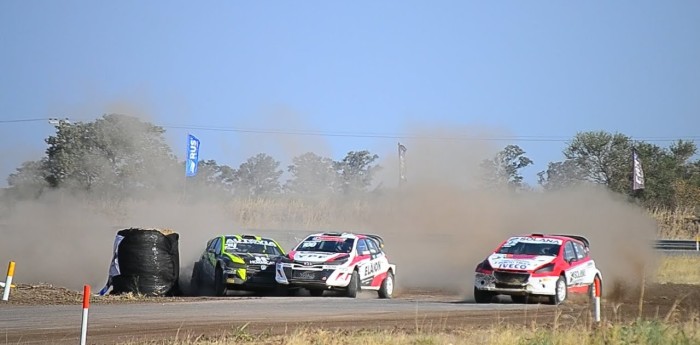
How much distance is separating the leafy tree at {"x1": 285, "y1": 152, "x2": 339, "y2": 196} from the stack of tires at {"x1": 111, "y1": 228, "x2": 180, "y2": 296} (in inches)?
1079

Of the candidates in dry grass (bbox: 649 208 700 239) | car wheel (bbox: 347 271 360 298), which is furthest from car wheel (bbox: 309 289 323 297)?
dry grass (bbox: 649 208 700 239)

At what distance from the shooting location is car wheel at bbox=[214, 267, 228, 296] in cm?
2400

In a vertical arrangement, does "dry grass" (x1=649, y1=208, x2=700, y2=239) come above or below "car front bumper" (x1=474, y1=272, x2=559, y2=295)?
above

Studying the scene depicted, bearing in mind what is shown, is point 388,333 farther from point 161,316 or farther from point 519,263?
point 519,263

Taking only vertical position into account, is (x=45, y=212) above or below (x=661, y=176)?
below

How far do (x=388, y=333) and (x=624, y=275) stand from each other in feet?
55.1

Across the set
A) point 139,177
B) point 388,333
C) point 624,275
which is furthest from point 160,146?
point 388,333

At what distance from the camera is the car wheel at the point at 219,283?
24.0 metres

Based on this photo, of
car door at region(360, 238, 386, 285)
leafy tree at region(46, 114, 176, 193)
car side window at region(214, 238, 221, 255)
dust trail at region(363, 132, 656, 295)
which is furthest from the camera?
leafy tree at region(46, 114, 176, 193)

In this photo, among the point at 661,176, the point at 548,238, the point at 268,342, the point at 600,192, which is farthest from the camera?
the point at 661,176

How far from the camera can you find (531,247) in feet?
73.4

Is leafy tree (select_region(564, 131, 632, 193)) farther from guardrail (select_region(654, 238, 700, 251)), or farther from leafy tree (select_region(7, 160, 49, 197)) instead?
leafy tree (select_region(7, 160, 49, 197))

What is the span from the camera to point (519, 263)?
21203 mm

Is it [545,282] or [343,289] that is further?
[343,289]
